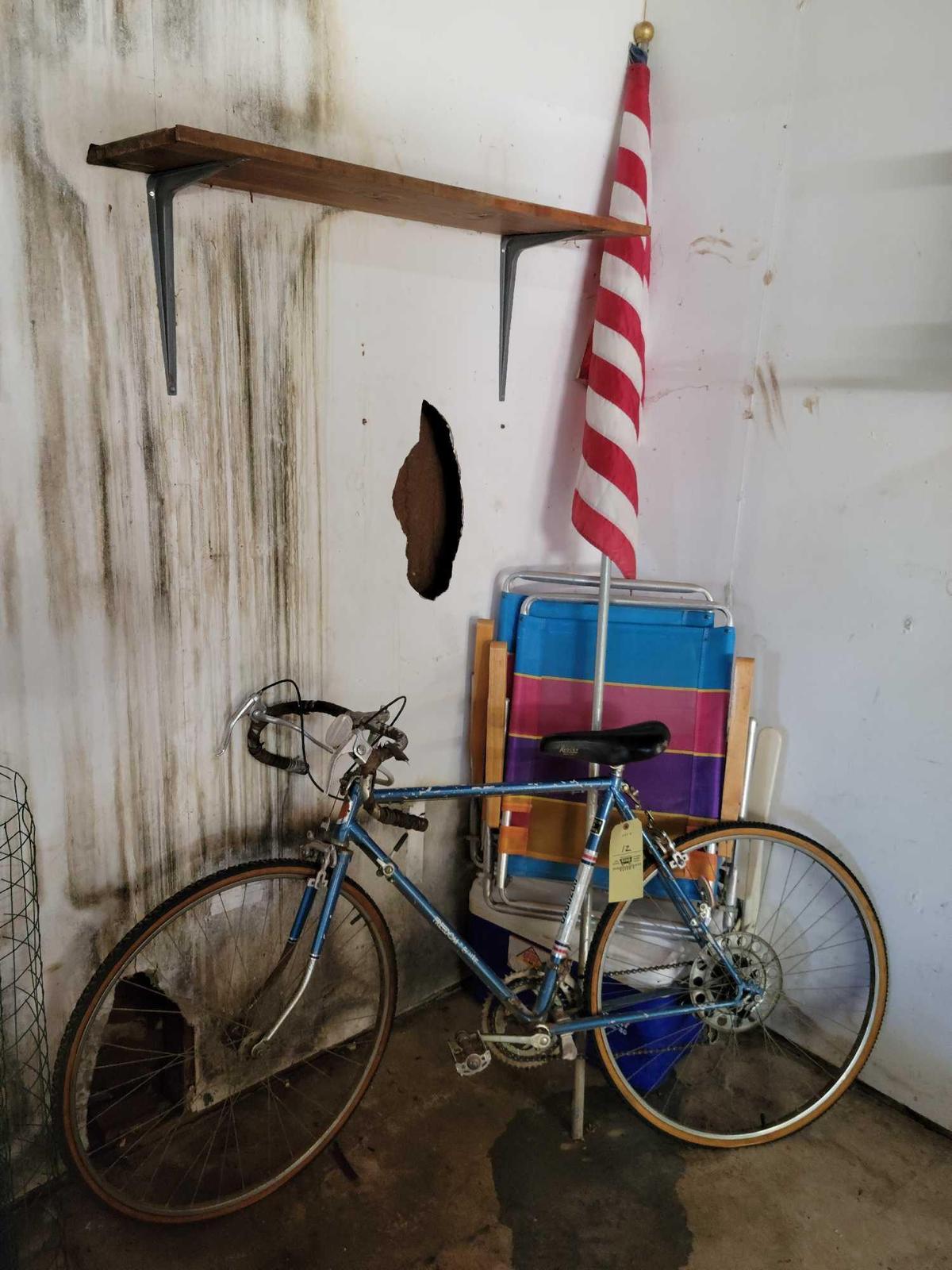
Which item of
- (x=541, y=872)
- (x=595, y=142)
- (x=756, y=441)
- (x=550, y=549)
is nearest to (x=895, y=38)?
(x=595, y=142)

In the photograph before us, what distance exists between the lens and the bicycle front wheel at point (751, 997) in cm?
208

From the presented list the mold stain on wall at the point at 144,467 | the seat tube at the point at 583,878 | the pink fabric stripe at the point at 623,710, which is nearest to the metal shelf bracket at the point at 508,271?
the mold stain on wall at the point at 144,467

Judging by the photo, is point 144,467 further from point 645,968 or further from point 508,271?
point 645,968

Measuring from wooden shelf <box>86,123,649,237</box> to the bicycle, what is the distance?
93 centimetres

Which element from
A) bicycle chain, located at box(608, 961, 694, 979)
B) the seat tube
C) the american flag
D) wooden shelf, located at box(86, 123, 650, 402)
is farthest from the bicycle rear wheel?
wooden shelf, located at box(86, 123, 650, 402)

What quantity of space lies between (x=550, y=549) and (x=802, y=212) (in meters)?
0.98

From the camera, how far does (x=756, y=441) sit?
2256mm

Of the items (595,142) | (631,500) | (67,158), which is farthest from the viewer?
(595,142)

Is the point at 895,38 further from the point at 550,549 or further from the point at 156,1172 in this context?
the point at 156,1172

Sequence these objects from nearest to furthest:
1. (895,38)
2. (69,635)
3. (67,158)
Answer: (67,158) → (69,635) → (895,38)

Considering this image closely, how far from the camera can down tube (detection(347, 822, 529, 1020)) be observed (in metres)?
1.85

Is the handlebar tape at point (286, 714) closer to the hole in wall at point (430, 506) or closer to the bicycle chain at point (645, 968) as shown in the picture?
the hole in wall at point (430, 506)

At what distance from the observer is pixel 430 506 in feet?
7.22

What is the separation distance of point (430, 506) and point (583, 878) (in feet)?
3.02
